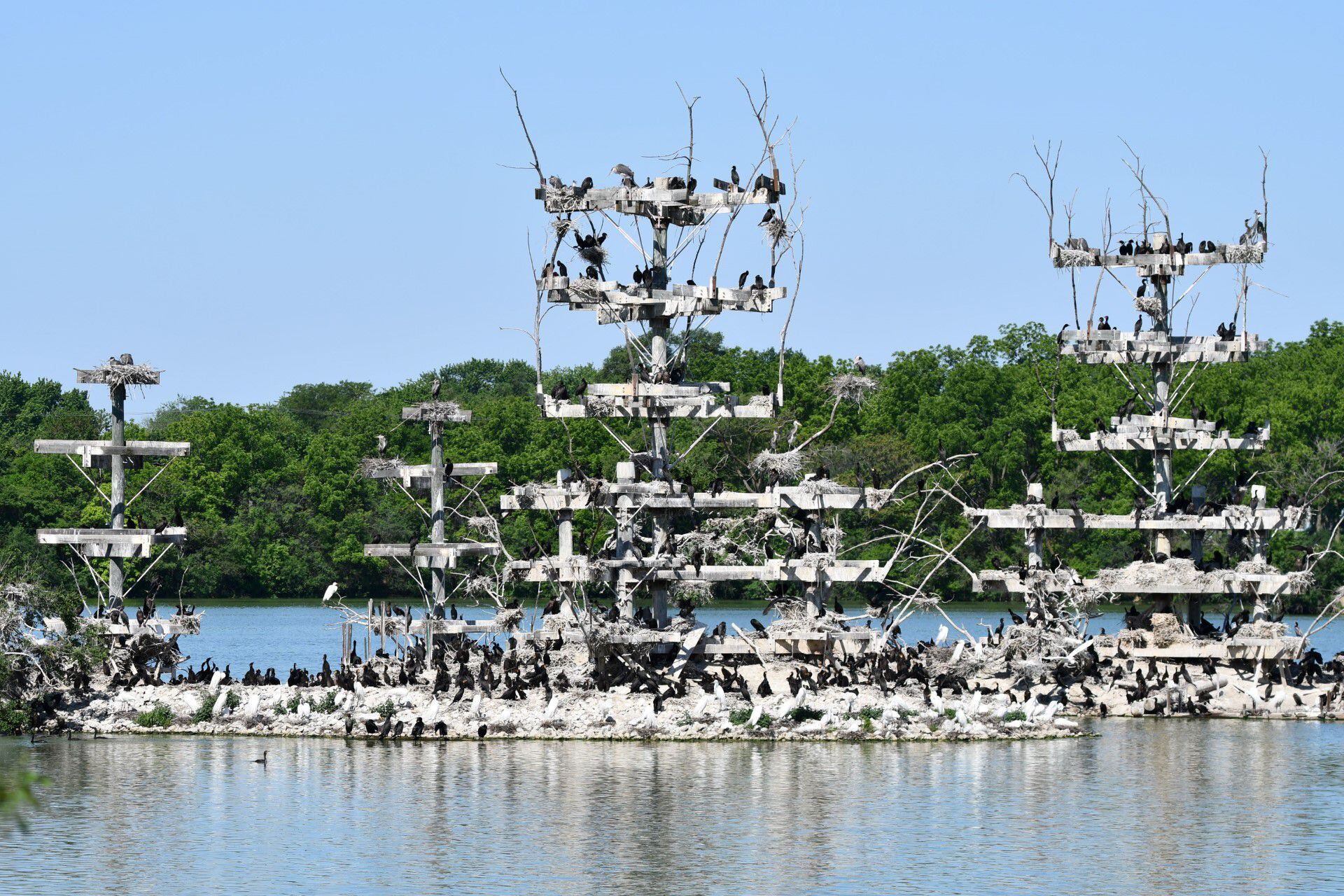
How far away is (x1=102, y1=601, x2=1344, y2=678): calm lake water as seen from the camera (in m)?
69.9

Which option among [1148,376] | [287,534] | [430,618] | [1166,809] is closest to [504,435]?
[287,534]

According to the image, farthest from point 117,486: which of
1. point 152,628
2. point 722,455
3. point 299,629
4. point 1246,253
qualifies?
point 722,455

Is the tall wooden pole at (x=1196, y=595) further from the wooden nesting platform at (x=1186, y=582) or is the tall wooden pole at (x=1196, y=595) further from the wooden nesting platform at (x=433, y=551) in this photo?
the wooden nesting platform at (x=433, y=551)

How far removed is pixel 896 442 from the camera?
103688mm

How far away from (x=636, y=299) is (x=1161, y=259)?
15.9 meters

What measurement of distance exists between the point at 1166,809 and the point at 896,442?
67.1 m

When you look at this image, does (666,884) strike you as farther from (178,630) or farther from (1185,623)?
(1185,623)

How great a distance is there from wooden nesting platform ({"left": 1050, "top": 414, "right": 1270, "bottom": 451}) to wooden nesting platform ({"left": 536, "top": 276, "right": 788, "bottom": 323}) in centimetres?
1169

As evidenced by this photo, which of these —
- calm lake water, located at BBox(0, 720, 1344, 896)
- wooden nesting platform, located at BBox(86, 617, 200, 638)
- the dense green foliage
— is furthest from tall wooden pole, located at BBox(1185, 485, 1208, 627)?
the dense green foliage

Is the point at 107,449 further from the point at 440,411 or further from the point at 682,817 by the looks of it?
the point at 682,817

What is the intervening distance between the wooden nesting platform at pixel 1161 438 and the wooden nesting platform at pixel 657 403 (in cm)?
1087

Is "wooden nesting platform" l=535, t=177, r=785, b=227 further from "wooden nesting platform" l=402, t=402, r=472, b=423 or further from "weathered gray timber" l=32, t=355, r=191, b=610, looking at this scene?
"weathered gray timber" l=32, t=355, r=191, b=610

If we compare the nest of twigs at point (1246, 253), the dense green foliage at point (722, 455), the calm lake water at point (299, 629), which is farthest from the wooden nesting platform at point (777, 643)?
the dense green foliage at point (722, 455)

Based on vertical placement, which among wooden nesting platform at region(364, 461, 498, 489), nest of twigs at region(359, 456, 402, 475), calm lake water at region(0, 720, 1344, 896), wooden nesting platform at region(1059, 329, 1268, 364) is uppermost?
wooden nesting platform at region(1059, 329, 1268, 364)
